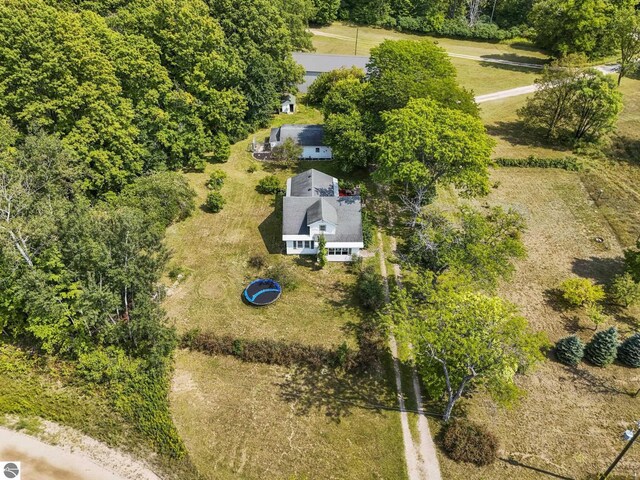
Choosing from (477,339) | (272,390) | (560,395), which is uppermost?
(477,339)

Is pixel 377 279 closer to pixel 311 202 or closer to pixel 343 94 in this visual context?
pixel 311 202

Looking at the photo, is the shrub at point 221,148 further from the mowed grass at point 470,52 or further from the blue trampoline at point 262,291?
the mowed grass at point 470,52

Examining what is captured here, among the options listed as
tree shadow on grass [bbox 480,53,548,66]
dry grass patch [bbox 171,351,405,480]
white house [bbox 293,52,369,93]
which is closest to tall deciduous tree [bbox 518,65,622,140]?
tree shadow on grass [bbox 480,53,548,66]

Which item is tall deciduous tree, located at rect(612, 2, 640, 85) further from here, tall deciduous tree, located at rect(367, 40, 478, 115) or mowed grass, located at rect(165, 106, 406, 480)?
mowed grass, located at rect(165, 106, 406, 480)

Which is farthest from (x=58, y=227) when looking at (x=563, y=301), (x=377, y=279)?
(x=563, y=301)

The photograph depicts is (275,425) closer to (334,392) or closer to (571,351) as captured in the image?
(334,392)

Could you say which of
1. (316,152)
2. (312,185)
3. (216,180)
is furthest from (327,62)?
(312,185)

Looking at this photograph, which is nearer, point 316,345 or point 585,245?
point 316,345
